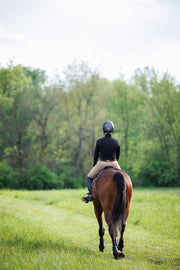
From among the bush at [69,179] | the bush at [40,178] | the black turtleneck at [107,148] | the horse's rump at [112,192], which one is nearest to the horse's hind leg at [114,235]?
the horse's rump at [112,192]

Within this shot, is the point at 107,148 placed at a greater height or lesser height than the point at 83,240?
greater

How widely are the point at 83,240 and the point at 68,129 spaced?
25.9 meters

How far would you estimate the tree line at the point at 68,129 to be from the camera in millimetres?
30000

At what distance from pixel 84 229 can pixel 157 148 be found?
25302 mm

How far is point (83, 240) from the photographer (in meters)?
7.49

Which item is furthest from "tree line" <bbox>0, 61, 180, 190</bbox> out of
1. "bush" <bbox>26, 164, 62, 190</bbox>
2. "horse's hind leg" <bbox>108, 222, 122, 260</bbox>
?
"horse's hind leg" <bbox>108, 222, 122, 260</bbox>

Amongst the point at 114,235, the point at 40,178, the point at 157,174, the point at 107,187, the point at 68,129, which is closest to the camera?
the point at 114,235

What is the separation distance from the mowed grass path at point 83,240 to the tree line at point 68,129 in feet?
54.6

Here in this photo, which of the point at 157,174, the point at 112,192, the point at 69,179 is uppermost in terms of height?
the point at 112,192

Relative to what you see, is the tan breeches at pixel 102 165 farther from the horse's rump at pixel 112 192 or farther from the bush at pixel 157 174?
the bush at pixel 157 174

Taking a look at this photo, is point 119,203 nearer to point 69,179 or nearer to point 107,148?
point 107,148

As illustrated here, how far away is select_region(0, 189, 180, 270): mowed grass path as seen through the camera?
4.76 m

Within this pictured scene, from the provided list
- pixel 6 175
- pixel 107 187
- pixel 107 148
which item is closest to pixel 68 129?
pixel 6 175

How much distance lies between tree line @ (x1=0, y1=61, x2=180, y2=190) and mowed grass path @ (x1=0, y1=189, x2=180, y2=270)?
1663cm
